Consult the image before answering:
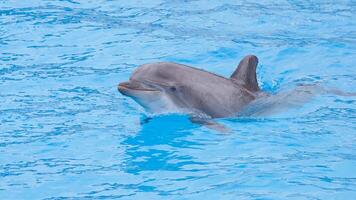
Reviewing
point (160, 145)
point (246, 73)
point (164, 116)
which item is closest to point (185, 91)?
point (164, 116)

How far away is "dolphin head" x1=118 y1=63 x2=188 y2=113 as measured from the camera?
7422 millimetres

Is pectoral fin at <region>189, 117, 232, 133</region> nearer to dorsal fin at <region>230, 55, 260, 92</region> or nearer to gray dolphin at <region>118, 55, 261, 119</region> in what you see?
gray dolphin at <region>118, 55, 261, 119</region>

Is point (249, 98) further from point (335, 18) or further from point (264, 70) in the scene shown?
point (335, 18)

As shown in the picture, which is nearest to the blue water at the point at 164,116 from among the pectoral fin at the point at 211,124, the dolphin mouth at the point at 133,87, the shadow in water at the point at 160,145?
the shadow in water at the point at 160,145

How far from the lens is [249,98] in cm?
812

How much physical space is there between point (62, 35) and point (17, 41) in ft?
1.87

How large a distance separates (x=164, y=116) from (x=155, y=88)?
1.45 feet

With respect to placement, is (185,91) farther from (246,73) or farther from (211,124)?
(246,73)

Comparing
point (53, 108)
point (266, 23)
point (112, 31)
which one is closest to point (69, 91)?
point (53, 108)

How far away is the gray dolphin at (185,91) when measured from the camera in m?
7.53

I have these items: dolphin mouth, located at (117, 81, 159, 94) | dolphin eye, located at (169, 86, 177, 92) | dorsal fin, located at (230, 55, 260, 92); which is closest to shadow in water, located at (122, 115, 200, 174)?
dolphin eye, located at (169, 86, 177, 92)

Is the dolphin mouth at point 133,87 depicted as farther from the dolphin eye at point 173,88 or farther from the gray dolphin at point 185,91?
the dolphin eye at point 173,88

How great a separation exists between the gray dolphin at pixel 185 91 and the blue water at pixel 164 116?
13cm

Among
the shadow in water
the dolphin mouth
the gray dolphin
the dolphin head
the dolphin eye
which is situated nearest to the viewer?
the shadow in water
